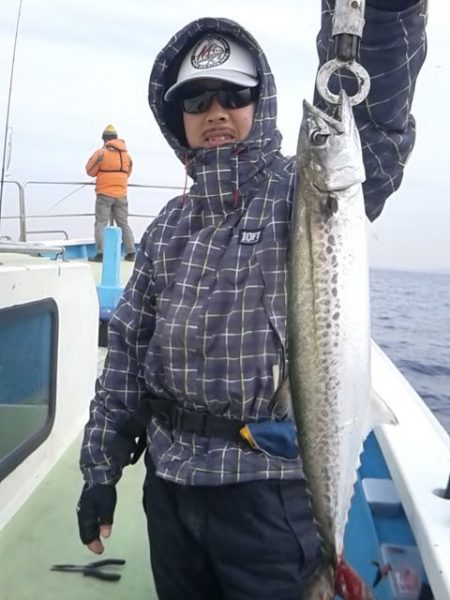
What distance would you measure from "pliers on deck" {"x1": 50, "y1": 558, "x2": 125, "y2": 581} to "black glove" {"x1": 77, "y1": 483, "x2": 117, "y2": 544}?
2.54ft

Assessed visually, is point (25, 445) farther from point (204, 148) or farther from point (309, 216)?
point (309, 216)

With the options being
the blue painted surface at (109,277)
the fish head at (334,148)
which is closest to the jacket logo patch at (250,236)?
the fish head at (334,148)

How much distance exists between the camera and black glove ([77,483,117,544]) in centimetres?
219

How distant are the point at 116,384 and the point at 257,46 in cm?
123

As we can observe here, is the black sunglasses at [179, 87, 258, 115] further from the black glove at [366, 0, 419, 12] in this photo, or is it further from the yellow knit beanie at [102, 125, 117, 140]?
the yellow knit beanie at [102, 125, 117, 140]

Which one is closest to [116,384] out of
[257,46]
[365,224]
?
[365,224]

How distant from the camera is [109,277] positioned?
279 inches

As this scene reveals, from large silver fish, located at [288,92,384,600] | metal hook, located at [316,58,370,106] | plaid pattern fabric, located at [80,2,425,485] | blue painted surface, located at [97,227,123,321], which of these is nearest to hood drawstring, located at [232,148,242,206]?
plaid pattern fabric, located at [80,2,425,485]

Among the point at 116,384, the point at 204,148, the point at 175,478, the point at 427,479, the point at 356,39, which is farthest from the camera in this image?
the point at 427,479

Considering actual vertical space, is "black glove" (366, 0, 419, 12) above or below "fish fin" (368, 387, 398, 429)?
above

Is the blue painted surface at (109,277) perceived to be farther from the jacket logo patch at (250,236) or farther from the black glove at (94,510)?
the jacket logo patch at (250,236)

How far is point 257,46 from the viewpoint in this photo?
2070 millimetres

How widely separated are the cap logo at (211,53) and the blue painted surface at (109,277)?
4877mm

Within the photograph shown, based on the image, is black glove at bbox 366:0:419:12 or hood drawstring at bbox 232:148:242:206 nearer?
black glove at bbox 366:0:419:12
